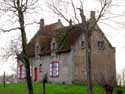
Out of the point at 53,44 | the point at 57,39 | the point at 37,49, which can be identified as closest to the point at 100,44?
the point at 57,39

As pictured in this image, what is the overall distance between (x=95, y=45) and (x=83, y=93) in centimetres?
1777

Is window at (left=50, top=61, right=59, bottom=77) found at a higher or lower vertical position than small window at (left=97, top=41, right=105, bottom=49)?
lower

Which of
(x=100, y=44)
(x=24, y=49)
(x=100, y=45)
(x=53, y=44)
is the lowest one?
(x=24, y=49)

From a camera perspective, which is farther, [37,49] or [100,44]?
[37,49]

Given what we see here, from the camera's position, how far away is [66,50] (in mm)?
59188

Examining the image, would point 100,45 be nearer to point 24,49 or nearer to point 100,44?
point 100,44

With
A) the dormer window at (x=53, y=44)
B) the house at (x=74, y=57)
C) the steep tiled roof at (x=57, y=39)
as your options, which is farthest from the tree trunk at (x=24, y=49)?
the dormer window at (x=53, y=44)

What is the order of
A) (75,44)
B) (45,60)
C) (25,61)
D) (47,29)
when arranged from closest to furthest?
(25,61) → (75,44) → (45,60) → (47,29)

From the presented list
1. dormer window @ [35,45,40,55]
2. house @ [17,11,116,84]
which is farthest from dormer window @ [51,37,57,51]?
dormer window @ [35,45,40,55]

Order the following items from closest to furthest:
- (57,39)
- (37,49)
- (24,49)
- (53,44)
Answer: (24,49), (57,39), (53,44), (37,49)

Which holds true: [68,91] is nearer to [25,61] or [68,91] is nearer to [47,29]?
[25,61]

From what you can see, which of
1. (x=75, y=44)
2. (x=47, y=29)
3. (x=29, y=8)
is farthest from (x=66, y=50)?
(x=29, y=8)

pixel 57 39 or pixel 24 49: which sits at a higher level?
pixel 57 39

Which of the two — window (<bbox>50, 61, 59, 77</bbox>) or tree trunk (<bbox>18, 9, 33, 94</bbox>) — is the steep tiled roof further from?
tree trunk (<bbox>18, 9, 33, 94</bbox>)
